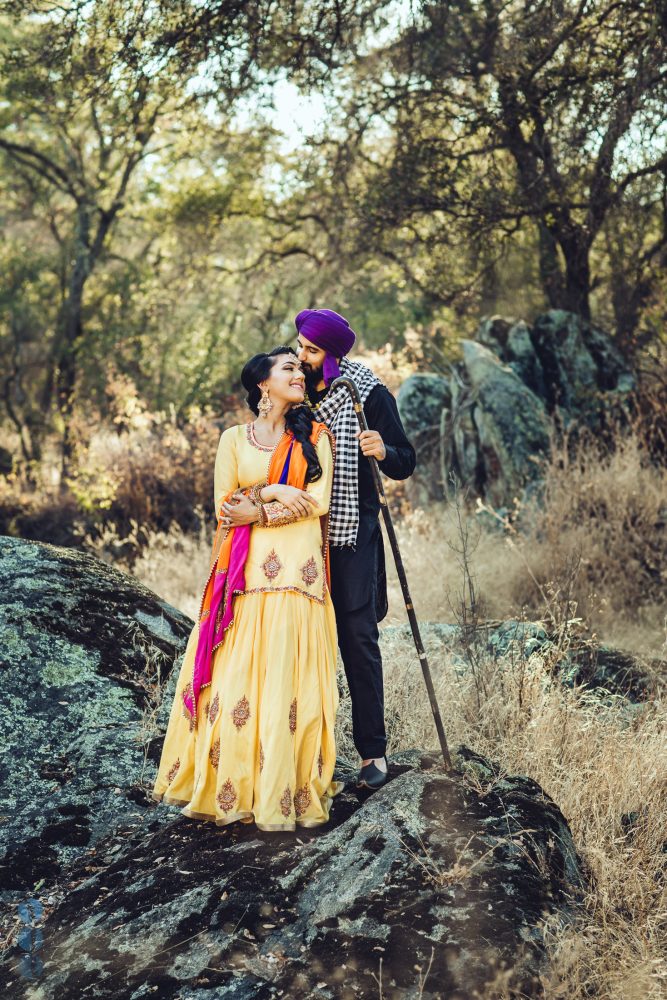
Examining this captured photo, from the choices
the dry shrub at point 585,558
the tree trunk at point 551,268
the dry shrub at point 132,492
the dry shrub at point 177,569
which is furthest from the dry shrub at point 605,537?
the dry shrub at point 132,492

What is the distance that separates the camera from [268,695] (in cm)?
327

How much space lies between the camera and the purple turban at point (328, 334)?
353 cm

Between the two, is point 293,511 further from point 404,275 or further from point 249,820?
point 404,275

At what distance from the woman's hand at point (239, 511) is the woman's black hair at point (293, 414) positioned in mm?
238

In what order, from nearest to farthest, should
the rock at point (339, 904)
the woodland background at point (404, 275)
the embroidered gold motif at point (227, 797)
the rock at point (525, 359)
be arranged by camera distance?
the rock at point (339, 904)
the embroidered gold motif at point (227, 797)
the woodland background at point (404, 275)
the rock at point (525, 359)

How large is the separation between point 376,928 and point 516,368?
25.8ft

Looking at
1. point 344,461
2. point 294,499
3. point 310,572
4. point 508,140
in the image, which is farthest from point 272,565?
point 508,140

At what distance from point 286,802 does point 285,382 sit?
4.96ft

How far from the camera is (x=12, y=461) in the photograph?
1460cm

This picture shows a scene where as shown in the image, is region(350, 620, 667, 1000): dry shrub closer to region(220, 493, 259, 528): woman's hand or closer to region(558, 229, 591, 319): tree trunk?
region(220, 493, 259, 528): woman's hand

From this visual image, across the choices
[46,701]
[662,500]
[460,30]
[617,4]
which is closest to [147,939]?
[46,701]

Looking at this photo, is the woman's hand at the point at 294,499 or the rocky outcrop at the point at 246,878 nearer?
the rocky outcrop at the point at 246,878

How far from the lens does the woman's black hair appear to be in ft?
11.4

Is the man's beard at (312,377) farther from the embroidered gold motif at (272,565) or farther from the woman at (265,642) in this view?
the embroidered gold motif at (272,565)
